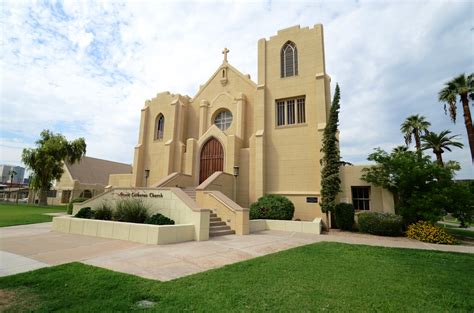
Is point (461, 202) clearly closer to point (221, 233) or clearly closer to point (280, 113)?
point (280, 113)

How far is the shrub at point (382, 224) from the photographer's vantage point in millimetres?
13523

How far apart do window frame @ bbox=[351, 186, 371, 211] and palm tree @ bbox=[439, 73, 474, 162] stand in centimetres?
890

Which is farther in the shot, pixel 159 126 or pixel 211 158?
pixel 159 126

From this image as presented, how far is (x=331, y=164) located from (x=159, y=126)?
1653 cm

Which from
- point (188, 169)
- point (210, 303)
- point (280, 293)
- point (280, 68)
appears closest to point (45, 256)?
point (210, 303)

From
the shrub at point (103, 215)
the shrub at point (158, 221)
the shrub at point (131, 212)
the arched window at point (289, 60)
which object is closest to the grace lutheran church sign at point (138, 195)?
the shrub at point (131, 212)

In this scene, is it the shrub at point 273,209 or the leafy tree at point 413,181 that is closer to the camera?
the leafy tree at point 413,181

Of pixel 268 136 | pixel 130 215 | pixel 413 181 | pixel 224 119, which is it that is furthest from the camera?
pixel 224 119

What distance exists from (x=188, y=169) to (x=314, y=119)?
33.6 feet

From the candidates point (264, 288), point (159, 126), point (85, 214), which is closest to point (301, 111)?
point (159, 126)

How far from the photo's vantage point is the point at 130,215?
11445 millimetres

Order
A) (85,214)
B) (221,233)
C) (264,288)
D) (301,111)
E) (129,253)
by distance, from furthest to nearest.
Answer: (301,111) < (85,214) < (221,233) < (129,253) < (264,288)

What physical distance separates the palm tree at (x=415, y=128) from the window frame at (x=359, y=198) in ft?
55.7

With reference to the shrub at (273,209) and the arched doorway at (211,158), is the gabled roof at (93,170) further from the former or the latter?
the shrub at (273,209)
